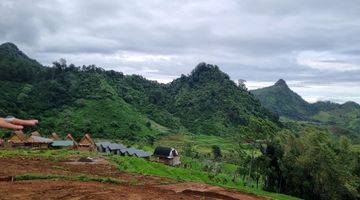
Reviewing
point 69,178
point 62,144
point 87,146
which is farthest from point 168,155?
point 69,178

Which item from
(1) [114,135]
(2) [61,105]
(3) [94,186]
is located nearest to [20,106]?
(2) [61,105]

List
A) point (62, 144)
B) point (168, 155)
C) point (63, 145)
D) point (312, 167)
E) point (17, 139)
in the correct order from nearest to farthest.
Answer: point (312, 167)
point (63, 145)
point (62, 144)
point (17, 139)
point (168, 155)

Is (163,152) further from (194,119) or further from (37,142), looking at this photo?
(194,119)

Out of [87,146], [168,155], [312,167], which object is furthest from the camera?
[168,155]

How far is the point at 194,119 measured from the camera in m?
147

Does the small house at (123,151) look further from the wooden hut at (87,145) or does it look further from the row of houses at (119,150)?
the wooden hut at (87,145)

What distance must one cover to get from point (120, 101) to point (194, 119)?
33604 mm

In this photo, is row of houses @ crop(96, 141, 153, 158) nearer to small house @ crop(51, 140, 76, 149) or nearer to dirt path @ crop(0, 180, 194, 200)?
small house @ crop(51, 140, 76, 149)

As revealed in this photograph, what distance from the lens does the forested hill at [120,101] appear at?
10175cm

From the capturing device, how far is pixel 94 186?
27.7m

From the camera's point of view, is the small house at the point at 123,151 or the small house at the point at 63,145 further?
the small house at the point at 123,151

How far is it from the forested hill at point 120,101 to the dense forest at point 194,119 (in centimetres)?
24

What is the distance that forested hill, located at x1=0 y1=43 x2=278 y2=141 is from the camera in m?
102

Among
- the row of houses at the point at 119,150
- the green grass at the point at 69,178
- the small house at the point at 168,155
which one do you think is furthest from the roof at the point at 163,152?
the green grass at the point at 69,178
